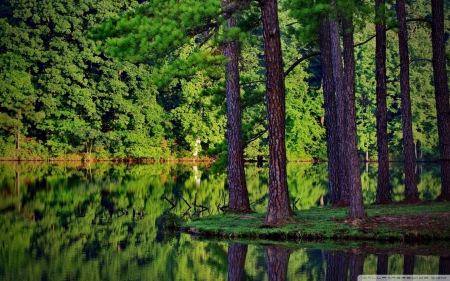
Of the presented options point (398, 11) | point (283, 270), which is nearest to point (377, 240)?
point (283, 270)

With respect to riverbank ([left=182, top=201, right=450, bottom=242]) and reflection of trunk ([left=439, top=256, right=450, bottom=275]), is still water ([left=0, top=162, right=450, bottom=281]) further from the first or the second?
riverbank ([left=182, top=201, right=450, bottom=242])

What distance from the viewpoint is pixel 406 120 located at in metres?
19.8

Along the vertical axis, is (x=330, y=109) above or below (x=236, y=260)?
above

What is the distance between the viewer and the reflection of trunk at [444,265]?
35.8 feet

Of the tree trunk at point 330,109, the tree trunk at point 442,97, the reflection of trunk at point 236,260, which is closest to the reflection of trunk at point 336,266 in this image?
the reflection of trunk at point 236,260

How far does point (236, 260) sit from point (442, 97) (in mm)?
9322

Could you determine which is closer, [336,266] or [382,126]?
[336,266]

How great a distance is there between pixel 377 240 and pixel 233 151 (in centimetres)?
483

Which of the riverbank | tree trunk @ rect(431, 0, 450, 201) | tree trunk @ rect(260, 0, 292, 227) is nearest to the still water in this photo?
the riverbank

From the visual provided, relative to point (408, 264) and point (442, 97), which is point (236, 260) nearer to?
point (408, 264)

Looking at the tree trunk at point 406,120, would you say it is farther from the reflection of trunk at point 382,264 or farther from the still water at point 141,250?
the reflection of trunk at point 382,264

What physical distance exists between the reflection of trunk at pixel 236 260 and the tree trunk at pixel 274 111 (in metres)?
1.40

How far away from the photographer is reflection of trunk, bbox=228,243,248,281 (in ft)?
37.6

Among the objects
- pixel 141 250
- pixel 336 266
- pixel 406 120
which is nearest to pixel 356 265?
pixel 336 266
